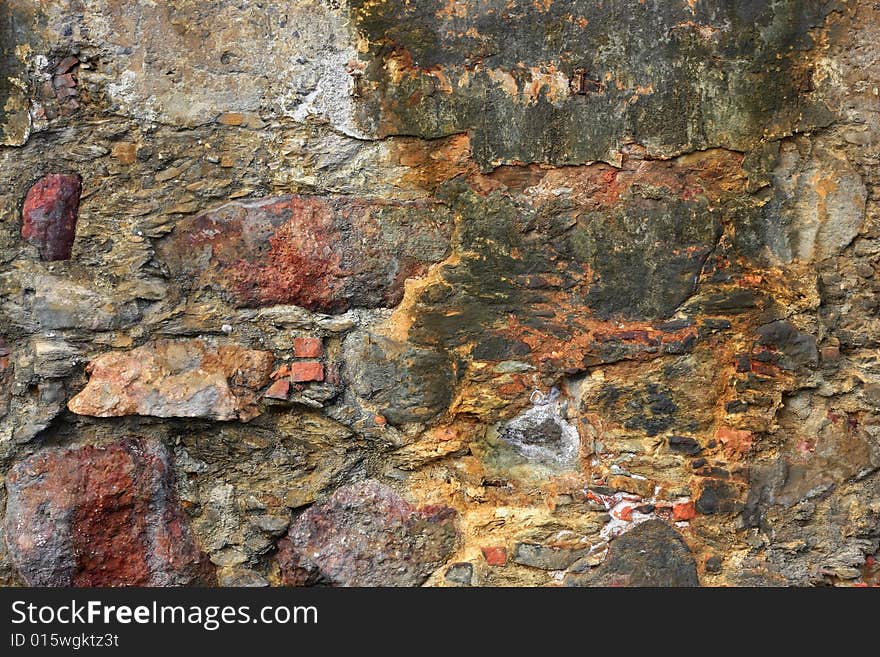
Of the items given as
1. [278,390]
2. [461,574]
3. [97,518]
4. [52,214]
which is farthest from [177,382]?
[461,574]

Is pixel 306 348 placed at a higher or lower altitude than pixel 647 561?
higher

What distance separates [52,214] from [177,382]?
57cm

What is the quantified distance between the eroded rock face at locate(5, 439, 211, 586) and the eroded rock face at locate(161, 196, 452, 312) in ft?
1.77

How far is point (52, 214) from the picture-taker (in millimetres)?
2459

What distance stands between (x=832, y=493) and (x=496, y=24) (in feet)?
5.08

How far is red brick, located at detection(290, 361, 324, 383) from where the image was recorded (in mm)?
2502

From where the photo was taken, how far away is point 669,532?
2.47 meters

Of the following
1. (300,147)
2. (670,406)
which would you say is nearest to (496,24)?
(300,147)

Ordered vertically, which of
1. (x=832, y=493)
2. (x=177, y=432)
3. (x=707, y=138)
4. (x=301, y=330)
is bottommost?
(x=832, y=493)

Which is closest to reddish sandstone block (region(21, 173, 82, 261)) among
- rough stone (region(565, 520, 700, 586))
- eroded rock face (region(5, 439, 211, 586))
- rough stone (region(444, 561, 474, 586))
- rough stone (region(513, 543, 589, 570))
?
eroded rock face (region(5, 439, 211, 586))

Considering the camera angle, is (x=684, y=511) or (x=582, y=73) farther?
(x=684, y=511)

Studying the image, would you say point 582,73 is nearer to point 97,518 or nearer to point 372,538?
point 372,538

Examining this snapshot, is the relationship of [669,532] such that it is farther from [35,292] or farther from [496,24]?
[35,292]

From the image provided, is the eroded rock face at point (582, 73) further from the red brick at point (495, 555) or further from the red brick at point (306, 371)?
the red brick at point (495, 555)
